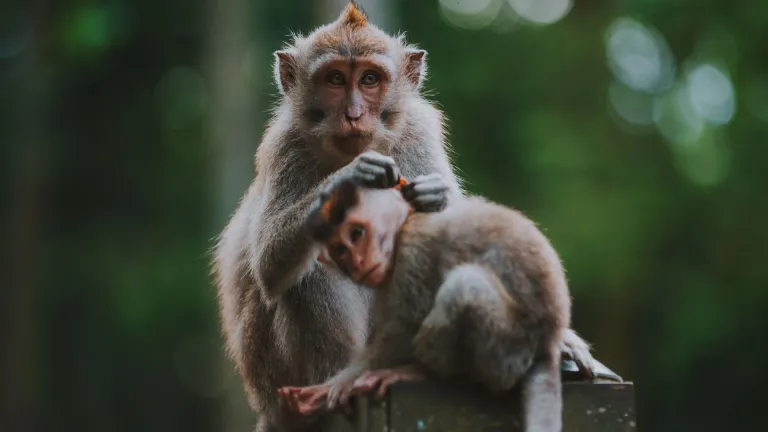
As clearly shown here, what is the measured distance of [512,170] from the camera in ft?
47.1

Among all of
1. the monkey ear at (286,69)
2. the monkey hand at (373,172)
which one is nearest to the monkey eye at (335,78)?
the monkey ear at (286,69)

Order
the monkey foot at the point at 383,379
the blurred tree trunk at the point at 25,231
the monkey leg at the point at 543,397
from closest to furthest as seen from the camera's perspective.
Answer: the monkey leg at the point at 543,397, the monkey foot at the point at 383,379, the blurred tree trunk at the point at 25,231

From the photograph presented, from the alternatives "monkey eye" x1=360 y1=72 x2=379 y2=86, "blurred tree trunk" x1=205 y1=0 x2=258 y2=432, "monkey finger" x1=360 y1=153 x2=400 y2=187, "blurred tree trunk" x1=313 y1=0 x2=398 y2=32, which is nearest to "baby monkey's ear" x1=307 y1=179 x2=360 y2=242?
"monkey finger" x1=360 y1=153 x2=400 y2=187

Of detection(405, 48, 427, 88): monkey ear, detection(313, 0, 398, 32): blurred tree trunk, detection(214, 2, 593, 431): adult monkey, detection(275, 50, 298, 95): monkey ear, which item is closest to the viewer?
detection(214, 2, 593, 431): adult monkey

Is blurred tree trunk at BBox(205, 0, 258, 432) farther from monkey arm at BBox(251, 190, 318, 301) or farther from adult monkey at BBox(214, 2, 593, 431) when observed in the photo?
monkey arm at BBox(251, 190, 318, 301)

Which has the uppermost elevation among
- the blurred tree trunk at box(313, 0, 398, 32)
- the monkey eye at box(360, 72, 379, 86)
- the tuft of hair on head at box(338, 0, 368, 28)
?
the blurred tree trunk at box(313, 0, 398, 32)

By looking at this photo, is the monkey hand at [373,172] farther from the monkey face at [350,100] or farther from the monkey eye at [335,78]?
the monkey eye at [335,78]

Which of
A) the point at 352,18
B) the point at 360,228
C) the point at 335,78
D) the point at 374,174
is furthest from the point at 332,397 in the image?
the point at 352,18

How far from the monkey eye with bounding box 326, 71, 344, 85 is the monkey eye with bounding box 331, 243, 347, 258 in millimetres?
1251

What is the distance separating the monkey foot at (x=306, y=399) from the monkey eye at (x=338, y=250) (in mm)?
559

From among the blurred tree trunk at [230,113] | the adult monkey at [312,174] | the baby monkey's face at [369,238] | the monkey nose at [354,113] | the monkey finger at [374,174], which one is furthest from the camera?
the blurred tree trunk at [230,113]

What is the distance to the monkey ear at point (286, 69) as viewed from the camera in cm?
571

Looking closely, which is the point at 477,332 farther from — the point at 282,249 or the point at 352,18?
the point at 352,18

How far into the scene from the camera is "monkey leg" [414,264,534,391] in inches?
150
